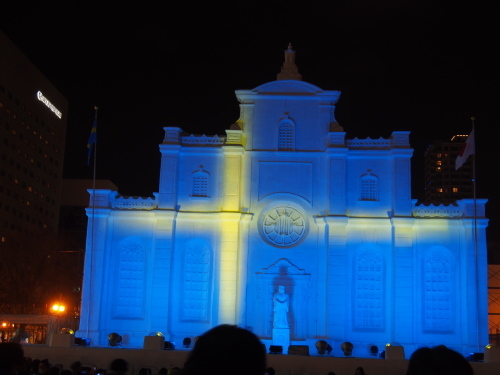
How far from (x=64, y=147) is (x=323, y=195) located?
71126 millimetres

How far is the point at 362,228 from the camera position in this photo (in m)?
41.4

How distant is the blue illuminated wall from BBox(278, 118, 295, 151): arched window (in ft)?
0.22

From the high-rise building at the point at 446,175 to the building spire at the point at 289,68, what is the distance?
11390 cm

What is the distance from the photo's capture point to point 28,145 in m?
90.1

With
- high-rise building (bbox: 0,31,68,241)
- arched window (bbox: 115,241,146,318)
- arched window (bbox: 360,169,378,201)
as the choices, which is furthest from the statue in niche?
high-rise building (bbox: 0,31,68,241)

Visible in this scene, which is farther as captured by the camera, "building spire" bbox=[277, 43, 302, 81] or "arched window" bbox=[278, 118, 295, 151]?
"building spire" bbox=[277, 43, 302, 81]

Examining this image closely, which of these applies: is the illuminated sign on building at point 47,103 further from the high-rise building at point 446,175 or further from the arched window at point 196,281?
the high-rise building at point 446,175

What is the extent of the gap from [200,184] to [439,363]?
127 feet

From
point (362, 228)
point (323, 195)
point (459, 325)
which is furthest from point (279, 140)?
point (459, 325)

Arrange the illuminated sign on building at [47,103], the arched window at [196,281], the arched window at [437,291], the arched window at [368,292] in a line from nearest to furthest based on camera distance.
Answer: the arched window at [437,291], the arched window at [368,292], the arched window at [196,281], the illuminated sign on building at [47,103]

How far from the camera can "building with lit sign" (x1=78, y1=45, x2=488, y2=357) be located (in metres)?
40.2

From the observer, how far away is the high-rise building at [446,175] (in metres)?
156

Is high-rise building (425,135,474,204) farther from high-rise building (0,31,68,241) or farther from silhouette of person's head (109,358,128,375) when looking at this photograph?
silhouette of person's head (109,358,128,375)

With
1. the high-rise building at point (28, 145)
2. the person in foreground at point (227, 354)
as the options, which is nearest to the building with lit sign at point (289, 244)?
the person in foreground at point (227, 354)
